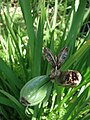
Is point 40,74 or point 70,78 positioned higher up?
→ point 70,78

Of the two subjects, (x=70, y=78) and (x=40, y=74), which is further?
(x=40, y=74)

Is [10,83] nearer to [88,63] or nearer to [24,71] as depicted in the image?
[24,71]

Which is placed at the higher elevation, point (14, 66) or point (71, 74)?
point (71, 74)

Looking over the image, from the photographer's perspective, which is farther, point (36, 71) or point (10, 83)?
point (10, 83)

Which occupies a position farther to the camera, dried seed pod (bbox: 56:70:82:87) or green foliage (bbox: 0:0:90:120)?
green foliage (bbox: 0:0:90:120)

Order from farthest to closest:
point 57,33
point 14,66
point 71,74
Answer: point 57,33 → point 14,66 → point 71,74

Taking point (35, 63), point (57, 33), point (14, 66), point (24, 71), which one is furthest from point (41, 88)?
point (57, 33)

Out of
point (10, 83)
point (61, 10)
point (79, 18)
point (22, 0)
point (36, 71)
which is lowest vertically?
point (61, 10)

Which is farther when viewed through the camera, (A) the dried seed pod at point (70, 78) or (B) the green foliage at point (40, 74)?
(B) the green foliage at point (40, 74)

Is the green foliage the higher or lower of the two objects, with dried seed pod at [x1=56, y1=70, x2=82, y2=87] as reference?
lower

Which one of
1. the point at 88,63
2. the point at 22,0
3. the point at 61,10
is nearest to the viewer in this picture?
the point at 22,0

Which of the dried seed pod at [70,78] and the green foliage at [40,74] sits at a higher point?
the dried seed pod at [70,78]
